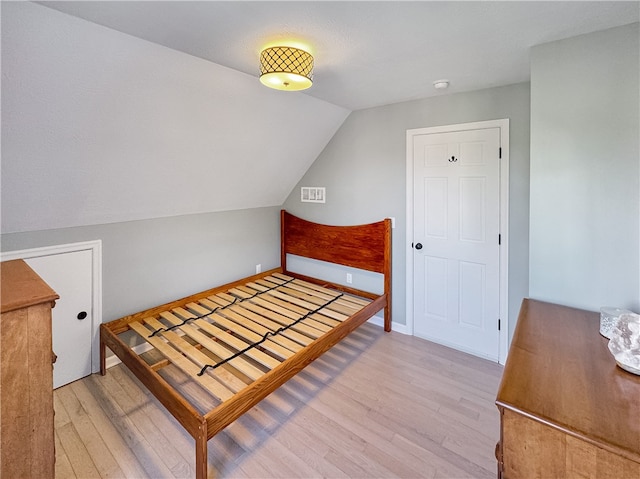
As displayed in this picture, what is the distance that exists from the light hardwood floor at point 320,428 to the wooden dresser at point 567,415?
0.90 meters

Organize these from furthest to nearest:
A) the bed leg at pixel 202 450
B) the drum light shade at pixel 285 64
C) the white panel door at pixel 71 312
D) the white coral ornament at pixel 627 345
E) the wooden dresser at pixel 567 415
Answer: the white panel door at pixel 71 312, the drum light shade at pixel 285 64, the bed leg at pixel 202 450, the white coral ornament at pixel 627 345, the wooden dresser at pixel 567 415

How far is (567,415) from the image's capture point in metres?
0.93

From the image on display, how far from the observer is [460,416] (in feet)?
6.86

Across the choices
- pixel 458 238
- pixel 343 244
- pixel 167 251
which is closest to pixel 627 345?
pixel 458 238

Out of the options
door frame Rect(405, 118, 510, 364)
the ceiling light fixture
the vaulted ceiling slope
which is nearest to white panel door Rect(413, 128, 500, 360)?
door frame Rect(405, 118, 510, 364)

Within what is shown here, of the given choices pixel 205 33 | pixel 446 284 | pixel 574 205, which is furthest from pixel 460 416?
pixel 205 33

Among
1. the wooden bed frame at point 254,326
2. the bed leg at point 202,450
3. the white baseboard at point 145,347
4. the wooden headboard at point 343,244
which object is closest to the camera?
the bed leg at point 202,450

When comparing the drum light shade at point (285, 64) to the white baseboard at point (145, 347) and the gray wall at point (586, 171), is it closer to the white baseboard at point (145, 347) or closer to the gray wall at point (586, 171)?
the gray wall at point (586, 171)

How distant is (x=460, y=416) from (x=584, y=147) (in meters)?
1.75

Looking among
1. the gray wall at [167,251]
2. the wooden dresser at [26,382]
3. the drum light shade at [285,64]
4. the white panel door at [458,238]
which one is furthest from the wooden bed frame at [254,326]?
the drum light shade at [285,64]

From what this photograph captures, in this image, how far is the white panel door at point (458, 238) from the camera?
263 cm

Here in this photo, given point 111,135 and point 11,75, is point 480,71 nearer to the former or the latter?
point 111,135

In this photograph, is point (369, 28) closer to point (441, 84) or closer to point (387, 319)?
point (441, 84)

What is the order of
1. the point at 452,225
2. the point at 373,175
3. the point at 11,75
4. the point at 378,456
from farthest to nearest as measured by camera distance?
the point at 373,175, the point at 452,225, the point at 378,456, the point at 11,75
